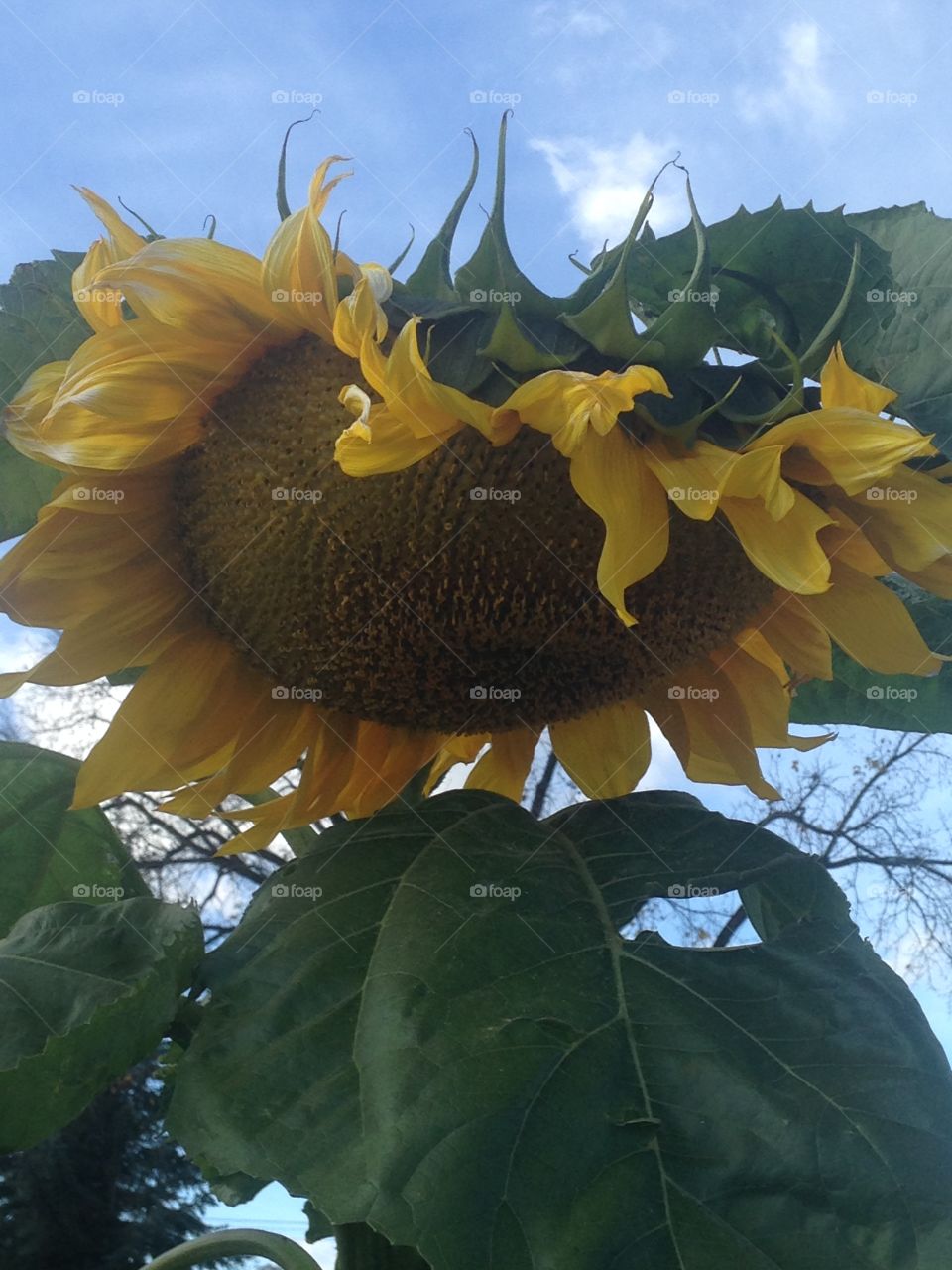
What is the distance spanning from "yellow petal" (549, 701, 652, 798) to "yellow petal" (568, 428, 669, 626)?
0.16 metres

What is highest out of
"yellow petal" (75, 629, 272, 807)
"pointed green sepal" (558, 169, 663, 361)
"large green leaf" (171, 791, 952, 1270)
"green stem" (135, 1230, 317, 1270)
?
"pointed green sepal" (558, 169, 663, 361)

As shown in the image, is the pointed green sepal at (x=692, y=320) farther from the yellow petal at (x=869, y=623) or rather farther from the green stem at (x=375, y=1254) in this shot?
the green stem at (x=375, y=1254)

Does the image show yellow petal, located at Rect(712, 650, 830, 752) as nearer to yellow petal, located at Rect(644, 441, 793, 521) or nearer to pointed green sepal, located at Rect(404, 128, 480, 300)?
yellow petal, located at Rect(644, 441, 793, 521)

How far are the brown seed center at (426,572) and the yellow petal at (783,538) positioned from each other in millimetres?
19

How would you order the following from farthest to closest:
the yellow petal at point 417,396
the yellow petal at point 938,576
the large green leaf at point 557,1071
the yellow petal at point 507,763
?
the yellow petal at point 507,763
the yellow petal at point 938,576
the yellow petal at point 417,396
the large green leaf at point 557,1071

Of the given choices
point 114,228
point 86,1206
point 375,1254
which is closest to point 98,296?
point 114,228

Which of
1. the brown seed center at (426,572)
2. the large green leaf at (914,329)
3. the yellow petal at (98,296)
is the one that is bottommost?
the brown seed center at (426,572)

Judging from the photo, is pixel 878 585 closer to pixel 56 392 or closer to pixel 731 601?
pixel 731 601

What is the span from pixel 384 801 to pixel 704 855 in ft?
0.67

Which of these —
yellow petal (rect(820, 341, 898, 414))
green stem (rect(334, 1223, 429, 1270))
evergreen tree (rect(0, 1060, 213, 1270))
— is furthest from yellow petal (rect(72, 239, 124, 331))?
evergreen tree (rect(0, 1060, 213, 1270))

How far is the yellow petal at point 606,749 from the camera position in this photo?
0.71 meters

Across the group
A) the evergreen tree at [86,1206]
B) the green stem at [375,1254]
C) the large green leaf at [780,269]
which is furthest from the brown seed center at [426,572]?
the evergreen tree at [86,1206]

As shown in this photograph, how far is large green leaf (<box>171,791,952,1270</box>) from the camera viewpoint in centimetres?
42

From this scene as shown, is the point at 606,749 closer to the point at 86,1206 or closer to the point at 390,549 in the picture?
the point at 390,549
